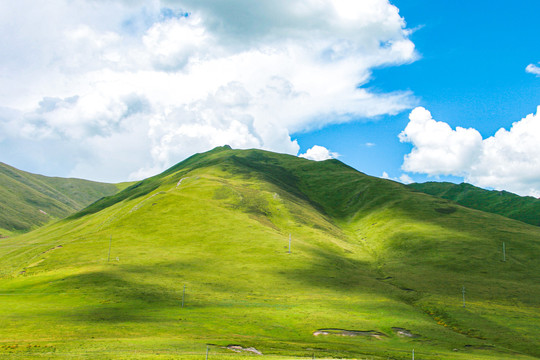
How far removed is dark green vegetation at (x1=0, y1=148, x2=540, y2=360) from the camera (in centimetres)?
5631

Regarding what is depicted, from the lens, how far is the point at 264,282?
107 metres

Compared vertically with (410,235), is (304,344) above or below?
below

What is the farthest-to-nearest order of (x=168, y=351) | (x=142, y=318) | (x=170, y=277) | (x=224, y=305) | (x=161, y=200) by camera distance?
1. (x=161, y=200)
2. (x=170, y=277)
3. (x=224, y=305)
4. (x=142, y=318)
5. (x=168, y=351)

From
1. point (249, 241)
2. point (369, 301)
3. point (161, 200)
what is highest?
point (161, 200)

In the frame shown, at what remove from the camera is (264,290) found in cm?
10044

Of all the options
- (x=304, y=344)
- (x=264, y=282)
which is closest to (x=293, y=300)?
(x=264, y=282)

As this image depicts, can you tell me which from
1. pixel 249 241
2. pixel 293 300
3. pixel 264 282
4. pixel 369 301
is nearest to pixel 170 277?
pixel 264 282

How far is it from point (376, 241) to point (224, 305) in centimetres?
12383

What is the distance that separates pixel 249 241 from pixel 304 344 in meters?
87.9

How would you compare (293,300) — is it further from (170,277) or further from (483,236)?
(483,236)

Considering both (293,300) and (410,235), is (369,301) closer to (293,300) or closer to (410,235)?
(293,300)

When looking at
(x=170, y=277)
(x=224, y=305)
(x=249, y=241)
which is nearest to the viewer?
(x=224, y=305)

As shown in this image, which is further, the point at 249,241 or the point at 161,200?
the point at 161,200

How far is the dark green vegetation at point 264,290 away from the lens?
5631 centimetres
